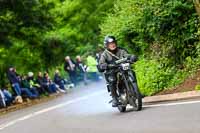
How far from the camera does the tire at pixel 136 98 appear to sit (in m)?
13.5

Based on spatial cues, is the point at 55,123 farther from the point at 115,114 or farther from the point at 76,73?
the point at 76,73

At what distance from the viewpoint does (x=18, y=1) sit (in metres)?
26.9

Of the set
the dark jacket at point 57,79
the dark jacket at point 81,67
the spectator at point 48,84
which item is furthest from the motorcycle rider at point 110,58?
the dark jacket at point 81,67

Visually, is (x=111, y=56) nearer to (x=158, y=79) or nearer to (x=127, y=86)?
(x=127, y=86)

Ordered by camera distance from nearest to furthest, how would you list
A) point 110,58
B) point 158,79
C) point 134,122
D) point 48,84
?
point 134,122 < point 110,58 < point 158,79 < point 48,84

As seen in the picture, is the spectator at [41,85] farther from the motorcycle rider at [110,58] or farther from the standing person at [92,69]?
the motorcycle rider at [110,58]

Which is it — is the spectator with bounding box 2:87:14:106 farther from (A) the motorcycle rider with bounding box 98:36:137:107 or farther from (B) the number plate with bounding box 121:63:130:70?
(B) the number plate with bounding box 121:63:130:70

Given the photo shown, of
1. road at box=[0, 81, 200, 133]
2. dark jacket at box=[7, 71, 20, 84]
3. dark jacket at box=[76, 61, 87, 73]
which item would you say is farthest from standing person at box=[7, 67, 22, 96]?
road at box=[0, 81, 200, 133]

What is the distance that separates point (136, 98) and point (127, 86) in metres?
0.39

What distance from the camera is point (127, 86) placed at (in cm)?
1384

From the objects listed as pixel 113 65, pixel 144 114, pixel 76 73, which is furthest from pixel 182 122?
pixel 76 73

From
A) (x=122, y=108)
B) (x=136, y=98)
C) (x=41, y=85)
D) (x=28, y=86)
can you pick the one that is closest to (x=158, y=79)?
(x=122, y=108)

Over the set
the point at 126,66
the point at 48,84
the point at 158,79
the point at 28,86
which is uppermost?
the point at 126,66

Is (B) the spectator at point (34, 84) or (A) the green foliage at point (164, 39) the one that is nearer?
(A) the green foliage at point (164, 39)
